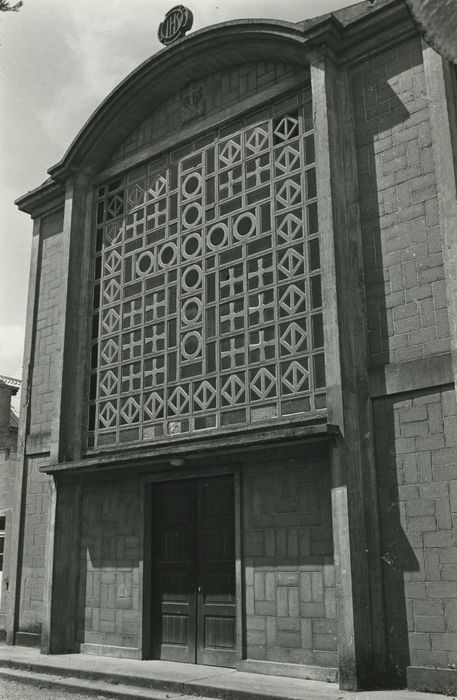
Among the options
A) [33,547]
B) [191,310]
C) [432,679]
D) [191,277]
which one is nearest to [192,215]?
[191,277]

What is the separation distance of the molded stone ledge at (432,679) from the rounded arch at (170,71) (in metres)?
8.04

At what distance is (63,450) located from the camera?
40.4ft

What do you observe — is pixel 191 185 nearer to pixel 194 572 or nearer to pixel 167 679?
pixel 194 572

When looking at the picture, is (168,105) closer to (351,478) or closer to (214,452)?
(214,452)

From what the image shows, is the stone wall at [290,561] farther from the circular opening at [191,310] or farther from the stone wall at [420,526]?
Result: the circular opening at [191,310]

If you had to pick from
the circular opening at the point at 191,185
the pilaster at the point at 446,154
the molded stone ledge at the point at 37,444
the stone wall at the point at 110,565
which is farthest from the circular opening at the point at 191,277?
the pilaster at the point at 446,154

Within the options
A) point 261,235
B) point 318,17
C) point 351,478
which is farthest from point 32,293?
point 351,478

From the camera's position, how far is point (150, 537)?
1098cm

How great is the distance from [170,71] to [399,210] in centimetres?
527

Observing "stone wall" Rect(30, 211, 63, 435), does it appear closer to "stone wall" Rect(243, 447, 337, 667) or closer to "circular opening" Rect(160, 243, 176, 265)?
"circular opening" Rect(160, 243, 176, 265)

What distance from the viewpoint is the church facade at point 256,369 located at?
8.49 metres

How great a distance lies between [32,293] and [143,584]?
6.37m

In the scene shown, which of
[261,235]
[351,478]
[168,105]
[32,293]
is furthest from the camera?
[32,293]

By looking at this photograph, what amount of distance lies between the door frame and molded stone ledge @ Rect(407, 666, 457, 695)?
7.64ft
